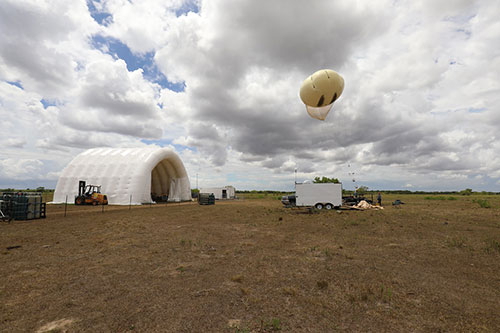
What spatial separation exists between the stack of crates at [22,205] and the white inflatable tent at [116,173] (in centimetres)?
1288

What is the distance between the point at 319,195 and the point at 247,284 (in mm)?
20720

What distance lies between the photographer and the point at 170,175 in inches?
1719

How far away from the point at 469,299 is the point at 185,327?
6339mm

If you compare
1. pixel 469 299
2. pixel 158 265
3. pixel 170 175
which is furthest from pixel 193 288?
pixel 170 175

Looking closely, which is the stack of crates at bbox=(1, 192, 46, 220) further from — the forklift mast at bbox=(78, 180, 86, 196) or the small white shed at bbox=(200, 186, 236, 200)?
the small white shed at bbox=(200, 186, 236, 200)

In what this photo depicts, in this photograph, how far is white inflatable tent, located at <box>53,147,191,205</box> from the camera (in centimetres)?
3225

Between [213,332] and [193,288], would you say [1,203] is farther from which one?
[213,332]

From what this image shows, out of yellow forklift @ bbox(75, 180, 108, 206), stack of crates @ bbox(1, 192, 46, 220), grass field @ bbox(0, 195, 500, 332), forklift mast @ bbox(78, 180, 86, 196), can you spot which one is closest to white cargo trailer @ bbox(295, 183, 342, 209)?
grass field @ bbox(0, 195, 500, 332)

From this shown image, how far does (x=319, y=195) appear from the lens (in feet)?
83.7

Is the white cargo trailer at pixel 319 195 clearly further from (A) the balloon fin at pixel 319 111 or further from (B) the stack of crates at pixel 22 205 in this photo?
(B) the stack of crates at pixel 22 205

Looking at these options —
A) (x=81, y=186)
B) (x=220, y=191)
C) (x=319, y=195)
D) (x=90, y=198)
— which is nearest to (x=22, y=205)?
(x=90, y=198)

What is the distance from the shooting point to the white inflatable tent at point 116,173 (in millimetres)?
32250

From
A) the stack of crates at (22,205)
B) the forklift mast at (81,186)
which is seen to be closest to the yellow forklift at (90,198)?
the forklift mast at (81,186)

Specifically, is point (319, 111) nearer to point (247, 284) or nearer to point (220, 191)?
point (247, 284)
